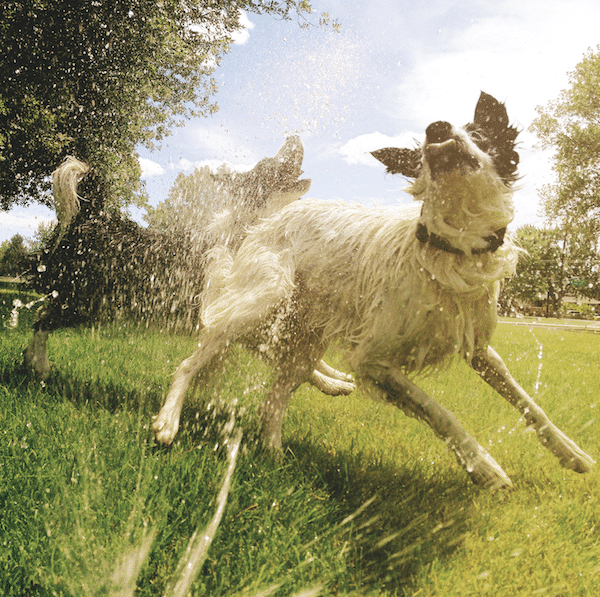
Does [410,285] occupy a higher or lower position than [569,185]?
lower

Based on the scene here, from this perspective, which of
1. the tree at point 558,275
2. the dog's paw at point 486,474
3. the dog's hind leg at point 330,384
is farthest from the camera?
the tree at point 558,275

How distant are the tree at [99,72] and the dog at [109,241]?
3028 millimetres

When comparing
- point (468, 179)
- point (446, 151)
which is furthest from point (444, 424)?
point (446, 151)

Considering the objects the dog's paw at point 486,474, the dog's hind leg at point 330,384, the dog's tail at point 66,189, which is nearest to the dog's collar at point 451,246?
the dog's paw at point 486,474

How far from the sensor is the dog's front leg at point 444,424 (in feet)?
6.64

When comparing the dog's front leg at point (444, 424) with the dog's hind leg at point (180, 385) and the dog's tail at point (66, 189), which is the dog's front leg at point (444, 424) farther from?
the dog's tail at point (66, 189)

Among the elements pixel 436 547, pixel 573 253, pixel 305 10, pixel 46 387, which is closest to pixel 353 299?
pixel 436 547

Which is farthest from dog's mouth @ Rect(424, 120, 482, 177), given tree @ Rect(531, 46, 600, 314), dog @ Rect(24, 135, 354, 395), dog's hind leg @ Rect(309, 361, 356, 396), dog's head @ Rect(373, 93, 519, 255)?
→ tree @ Rect(531, 46, 600, 314)

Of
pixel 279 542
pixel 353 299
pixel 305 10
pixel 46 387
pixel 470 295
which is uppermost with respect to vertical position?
pixel 305 10

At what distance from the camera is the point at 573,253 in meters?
25.0

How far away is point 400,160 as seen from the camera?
7.83 ft

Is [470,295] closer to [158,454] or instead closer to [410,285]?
[410,285]

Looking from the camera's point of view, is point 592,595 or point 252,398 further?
point 252,398

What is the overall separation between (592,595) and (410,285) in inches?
58.8
